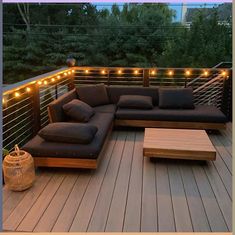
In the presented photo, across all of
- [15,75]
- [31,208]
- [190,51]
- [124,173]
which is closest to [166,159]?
[124,173]

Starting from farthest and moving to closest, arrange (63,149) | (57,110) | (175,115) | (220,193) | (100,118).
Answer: (175,115) < (100,118) < (57,110) < (63,149) < (220,193)

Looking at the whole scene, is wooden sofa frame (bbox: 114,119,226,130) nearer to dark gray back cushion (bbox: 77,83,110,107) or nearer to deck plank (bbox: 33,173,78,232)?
dark gray back cushion (bbox: 77,83,110,107)

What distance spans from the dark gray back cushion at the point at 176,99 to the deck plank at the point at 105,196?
137cm

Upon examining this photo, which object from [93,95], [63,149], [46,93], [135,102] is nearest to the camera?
[63,149]

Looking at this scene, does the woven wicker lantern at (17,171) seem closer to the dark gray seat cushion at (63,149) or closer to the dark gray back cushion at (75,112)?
the dark gray seat cushion at (63,149)

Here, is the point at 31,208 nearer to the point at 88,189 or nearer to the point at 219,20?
the point at 88,189

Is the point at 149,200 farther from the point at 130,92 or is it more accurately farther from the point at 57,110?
the point at 130,92

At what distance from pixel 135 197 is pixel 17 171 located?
3.51ft

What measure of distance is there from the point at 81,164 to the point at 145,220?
99 cm

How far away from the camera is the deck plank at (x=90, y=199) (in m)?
2.31

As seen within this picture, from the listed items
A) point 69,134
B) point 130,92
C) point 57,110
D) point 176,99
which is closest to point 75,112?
point 57,110

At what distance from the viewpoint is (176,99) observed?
4875 millimetres

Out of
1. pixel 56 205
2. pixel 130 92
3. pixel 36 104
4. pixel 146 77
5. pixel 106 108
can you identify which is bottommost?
pixel 56 205

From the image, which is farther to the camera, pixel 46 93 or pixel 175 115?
pixel 46 93
